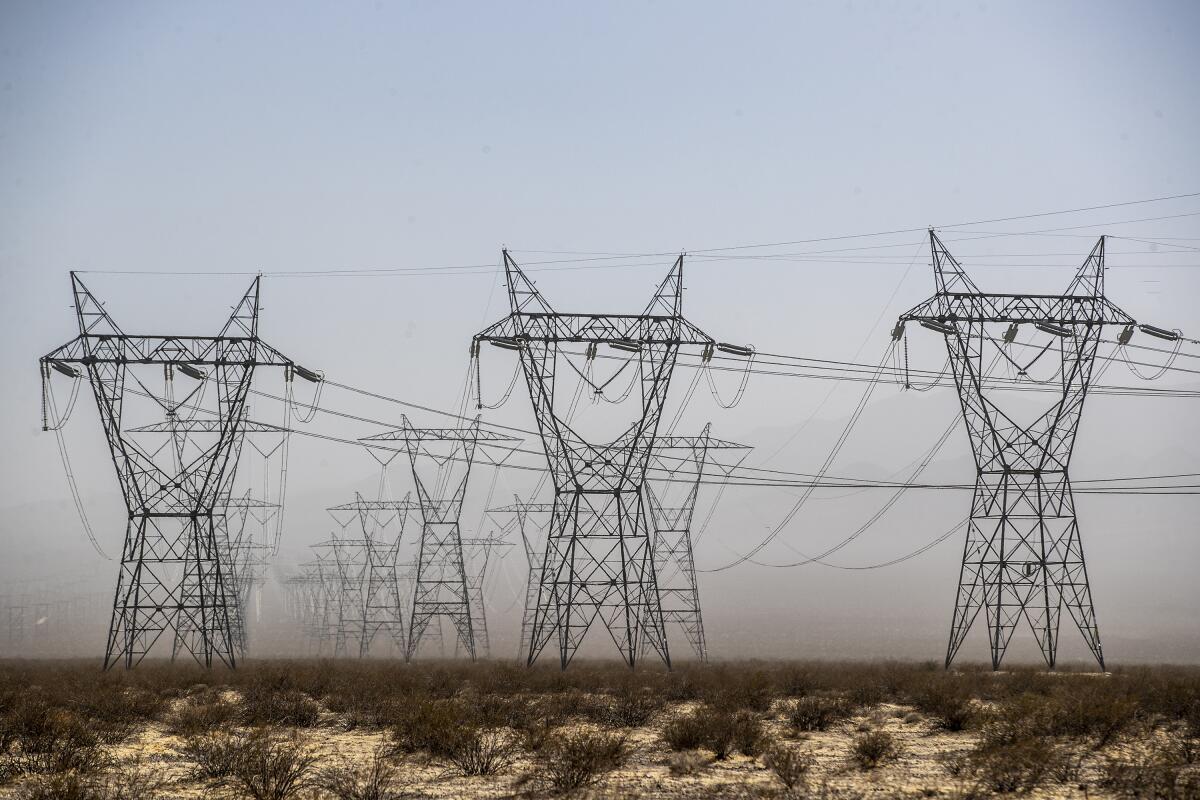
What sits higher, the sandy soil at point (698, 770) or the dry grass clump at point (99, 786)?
the dry grass clump at point (99, 786)

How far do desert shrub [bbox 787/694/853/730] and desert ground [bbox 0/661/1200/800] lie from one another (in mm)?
52

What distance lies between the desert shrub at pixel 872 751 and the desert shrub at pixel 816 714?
2.40 m

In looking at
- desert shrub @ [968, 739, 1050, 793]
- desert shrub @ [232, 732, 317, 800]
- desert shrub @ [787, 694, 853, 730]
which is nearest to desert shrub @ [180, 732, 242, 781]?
desert shrub @ [232, 732, 317, 800]

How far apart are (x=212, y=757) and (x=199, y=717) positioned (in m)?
4.72

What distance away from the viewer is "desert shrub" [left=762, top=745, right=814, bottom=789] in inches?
508

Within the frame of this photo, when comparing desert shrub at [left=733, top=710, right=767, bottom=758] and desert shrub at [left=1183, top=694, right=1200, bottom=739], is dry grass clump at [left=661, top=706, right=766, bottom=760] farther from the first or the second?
desert shrub at [left=1183, top=694, right=1200, bottom=739]

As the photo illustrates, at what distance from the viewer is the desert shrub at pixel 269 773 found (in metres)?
12.5

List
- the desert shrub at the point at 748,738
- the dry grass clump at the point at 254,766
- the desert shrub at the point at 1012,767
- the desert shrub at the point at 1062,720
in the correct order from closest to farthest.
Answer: the dry grass clump at the point at 254,766, the desert shrub at the point at 1012,767, the desert shrub at the point at 748,738, the desert shrub at the point at 1062,720

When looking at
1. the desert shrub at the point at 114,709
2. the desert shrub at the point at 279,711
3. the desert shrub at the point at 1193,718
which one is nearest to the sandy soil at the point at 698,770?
the desert shrub at the point at 114,709

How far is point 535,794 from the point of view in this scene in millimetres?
12695

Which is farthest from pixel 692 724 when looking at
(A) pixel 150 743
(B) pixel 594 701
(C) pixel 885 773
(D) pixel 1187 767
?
(A) pixel 150 743

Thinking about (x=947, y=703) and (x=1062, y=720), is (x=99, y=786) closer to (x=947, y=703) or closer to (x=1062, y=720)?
(x=947, y=703)

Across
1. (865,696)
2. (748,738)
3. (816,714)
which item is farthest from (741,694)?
(748,738)

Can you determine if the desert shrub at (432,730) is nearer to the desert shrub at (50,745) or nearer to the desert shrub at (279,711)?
the desert shrub at (279,711)
